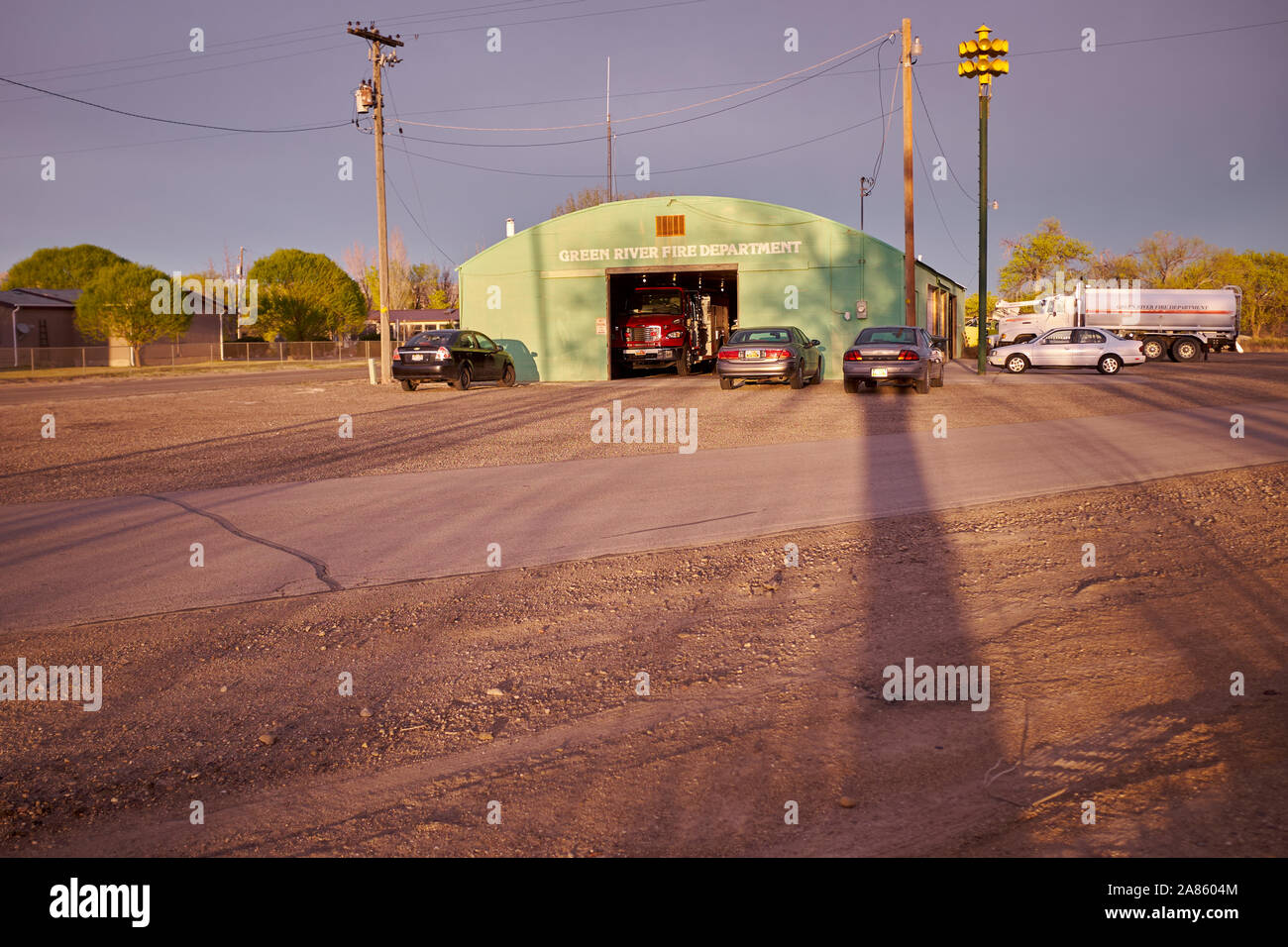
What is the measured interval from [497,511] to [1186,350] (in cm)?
4355

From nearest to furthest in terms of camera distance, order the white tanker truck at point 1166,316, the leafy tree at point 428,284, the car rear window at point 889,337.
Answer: the car rear window at point 889,337 → the white tanker truck at point 1166,316 → the leafy tree at point 428,284

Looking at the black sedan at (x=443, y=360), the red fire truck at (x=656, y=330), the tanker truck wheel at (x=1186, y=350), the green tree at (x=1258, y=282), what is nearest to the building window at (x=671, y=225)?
the red fire truck at (x=656, y=330)

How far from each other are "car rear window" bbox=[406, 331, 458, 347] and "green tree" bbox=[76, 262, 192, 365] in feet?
130

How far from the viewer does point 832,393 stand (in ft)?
81.6

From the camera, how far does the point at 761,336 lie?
85.1ft

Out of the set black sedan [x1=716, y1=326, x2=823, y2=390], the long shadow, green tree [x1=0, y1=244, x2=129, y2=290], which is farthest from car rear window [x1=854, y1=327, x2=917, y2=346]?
green tree [x1=0, y1=244, x2=129, y2=290]

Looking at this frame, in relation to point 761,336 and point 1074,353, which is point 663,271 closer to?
point 761,336

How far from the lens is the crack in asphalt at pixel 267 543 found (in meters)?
7.34

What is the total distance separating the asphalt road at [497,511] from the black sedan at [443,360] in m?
14.4

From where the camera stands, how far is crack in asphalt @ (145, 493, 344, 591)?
24.1 ft

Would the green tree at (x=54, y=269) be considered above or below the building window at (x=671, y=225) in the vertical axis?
above

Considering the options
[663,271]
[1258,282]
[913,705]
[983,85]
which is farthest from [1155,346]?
[1258,282]

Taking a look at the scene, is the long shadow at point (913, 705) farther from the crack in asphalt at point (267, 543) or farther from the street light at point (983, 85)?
the street light at point (983, 85)
